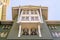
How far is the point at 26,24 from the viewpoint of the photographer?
10664mm

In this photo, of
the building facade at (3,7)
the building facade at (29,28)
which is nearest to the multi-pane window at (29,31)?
the building facade at (29,28)

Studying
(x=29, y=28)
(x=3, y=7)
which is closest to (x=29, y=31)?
A: (x=29, y=28)

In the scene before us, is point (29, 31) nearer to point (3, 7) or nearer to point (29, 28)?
point (29, 28)

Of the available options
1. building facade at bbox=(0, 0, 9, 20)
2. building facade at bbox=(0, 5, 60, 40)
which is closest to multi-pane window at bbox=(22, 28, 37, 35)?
building facade at bbox=(0, 5, 60, 40)

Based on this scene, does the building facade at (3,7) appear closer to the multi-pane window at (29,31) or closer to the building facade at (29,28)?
the building facade at (29,28)

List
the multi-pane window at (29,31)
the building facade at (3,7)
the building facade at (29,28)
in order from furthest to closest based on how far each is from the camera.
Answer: the building facade at (3,7) → the multi-pane window at (29,31) → the building facade at (29,28)

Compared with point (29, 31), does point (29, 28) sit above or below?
above

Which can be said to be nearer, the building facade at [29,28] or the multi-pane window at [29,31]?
the building facade at [29,28]

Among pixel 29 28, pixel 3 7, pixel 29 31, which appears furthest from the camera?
pixel 3 7

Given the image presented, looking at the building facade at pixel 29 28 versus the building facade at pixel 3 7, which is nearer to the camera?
the building facade at pixel 29 28

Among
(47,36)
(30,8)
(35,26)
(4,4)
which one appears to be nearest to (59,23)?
(30,8)

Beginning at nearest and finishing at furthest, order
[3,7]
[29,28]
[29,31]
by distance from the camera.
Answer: [29,31]
[29,28]
[3,7]

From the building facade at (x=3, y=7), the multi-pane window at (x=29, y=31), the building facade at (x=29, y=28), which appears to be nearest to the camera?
the building facade at (x=29, y=28)

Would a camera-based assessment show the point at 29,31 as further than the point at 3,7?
No
